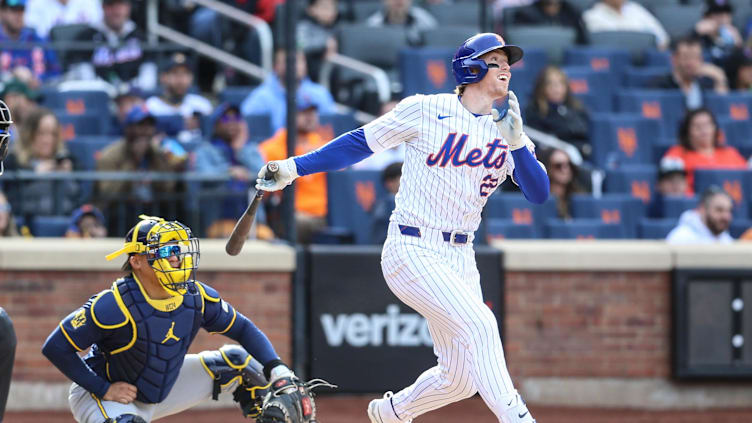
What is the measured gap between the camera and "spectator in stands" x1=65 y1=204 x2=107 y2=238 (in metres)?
9.10

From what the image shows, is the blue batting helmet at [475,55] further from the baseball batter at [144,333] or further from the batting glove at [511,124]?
the baseball batter at [144,333]

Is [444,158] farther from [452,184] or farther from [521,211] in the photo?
[521,211]

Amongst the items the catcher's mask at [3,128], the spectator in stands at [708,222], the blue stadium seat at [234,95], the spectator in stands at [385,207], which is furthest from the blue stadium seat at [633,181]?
the catcher's mask at [3,128]

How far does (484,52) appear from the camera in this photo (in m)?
5.68

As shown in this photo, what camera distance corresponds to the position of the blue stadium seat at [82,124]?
10328mm

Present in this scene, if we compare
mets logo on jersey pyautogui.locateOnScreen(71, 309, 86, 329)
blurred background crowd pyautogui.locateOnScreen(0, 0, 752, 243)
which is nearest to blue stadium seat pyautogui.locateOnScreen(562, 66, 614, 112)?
blurred background crowd pyautogui.locateOnScreen(0, 0, 752, 243)

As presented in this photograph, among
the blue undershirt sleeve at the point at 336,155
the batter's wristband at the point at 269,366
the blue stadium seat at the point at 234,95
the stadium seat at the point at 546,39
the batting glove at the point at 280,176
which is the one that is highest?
the stadium seat at the point at 546,39

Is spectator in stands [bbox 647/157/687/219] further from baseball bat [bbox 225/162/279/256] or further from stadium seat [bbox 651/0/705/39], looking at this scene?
baseball bat [bbox 225/162/279/256]

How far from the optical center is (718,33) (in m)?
12.8

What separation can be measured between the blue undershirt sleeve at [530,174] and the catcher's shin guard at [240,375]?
1.45m

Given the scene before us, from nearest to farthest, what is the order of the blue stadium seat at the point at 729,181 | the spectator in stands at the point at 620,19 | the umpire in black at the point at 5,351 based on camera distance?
1. the umpire in black at the point at 5,351
2. the blue stadium seat at the point at 729,181
3. the spectator in stands at the point at 620,19

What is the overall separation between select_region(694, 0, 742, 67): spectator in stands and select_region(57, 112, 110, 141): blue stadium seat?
5658 mm

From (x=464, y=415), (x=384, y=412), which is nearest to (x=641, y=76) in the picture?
(x=464, y=415)

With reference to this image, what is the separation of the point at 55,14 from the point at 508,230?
4578mm
